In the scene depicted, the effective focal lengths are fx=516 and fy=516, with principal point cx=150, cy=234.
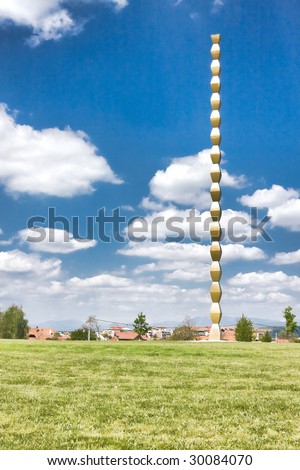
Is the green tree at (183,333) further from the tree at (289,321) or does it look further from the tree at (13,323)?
the tree at (13,323)

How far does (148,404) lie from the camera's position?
26.8 feet

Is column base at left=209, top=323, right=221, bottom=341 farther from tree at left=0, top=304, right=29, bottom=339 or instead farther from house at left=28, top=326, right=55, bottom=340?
house at left=28, top=326, right=55, bottom=340

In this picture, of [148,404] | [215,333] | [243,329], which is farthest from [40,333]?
[148,404]

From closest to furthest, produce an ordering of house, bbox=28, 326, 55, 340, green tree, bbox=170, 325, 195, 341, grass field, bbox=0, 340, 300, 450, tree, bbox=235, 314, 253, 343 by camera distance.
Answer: grass field, bbox=0, 340, 300, 450 → tree, bbox=235, 314, 253, 343 → green tree, bbox=170, 325, 195, 341 → house, bbox=28, 326, 55, 340

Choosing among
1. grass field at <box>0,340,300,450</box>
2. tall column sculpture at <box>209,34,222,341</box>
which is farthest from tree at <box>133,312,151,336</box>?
grass field at <box>0,340,300,450</box>

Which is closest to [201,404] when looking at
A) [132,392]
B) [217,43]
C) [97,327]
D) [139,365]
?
[132,392]

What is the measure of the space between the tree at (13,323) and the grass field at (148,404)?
2216 inches

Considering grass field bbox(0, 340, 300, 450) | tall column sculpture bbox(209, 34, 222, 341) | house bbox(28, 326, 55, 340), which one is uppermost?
tall column sculpture bbox(209, 34, 222, 341)

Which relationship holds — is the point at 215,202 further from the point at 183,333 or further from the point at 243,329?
the point at 183,333

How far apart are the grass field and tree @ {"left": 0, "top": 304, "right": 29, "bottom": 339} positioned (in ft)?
185

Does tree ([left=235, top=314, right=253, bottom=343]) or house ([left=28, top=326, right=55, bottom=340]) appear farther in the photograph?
house ([left=28, top=326, right=55, bottom=340])

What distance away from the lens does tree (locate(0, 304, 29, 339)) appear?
68438 mm

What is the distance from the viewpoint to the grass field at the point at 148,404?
6043mm
